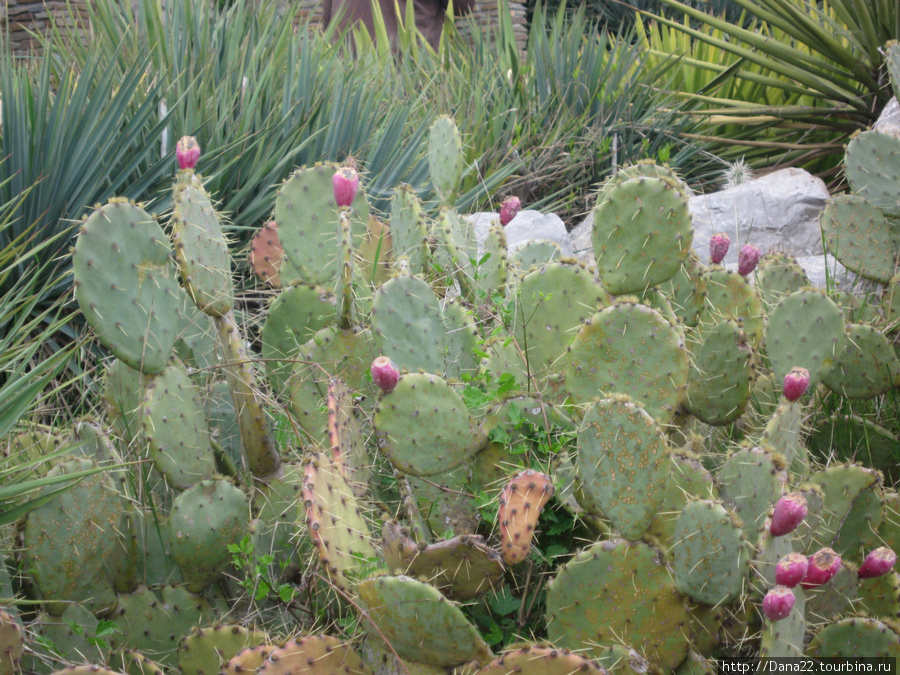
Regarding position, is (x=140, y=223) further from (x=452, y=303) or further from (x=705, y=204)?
(x=705, y=204)

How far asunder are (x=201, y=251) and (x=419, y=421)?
0.64m

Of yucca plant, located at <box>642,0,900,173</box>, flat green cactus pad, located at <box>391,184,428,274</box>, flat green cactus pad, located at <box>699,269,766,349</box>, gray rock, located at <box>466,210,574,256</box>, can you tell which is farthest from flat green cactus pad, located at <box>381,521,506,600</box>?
yucca plant, located at <box>642,0,900,173</box>

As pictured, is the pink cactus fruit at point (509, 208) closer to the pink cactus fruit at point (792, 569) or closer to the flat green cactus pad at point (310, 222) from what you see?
the flat green cactus pad at point (310, 222)

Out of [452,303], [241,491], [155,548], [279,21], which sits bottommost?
[155,548]

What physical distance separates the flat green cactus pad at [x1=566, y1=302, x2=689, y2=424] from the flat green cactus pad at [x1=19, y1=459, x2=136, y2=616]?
972 millimetres

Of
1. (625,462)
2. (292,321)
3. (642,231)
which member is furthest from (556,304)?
(292,321)

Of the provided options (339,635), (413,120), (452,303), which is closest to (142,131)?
(413,120)

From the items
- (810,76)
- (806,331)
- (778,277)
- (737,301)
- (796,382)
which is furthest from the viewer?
(810,76)

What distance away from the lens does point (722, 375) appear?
1.81m

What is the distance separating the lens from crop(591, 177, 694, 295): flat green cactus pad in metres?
1.82

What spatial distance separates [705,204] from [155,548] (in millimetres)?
3179

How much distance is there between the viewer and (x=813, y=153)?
4738mm

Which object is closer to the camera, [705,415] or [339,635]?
[339,635]

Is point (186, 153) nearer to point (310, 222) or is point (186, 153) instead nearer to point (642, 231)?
point (310, 222)
